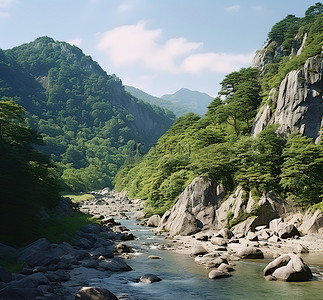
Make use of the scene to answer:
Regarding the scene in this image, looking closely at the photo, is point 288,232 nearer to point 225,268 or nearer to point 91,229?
point 225,268

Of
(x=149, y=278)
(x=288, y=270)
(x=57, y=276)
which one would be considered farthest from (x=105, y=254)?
(x=288, y=270)

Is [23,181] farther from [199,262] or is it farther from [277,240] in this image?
[277,240]

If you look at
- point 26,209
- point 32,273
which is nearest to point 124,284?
point 32,273

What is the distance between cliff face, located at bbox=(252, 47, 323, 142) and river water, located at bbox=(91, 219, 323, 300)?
25.2 meters

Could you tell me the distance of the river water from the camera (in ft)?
60.8

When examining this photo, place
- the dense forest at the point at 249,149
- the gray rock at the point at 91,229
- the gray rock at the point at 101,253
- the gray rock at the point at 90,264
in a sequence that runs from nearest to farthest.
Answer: the gray rock at the point at 90,264 < the gray rock at the point at 101,253 < the gray rock at the point at 91,229 < the dense forest at the point at 249,149

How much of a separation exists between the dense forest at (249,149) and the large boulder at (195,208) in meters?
1.88

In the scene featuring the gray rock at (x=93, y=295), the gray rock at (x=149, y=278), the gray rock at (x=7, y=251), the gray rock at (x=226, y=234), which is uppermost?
the gray rock at (x=7, y=251)

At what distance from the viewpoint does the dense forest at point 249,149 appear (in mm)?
41156

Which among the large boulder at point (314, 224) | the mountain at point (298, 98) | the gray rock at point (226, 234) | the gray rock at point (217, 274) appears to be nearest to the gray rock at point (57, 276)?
the gray rock at point (217, 274)

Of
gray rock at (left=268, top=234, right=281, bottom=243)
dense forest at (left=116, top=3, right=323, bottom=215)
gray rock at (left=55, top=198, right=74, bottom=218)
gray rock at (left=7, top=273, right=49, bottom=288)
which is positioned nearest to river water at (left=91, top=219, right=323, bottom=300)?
gray rock at (left=7, top=273, right=49, bottom=288)

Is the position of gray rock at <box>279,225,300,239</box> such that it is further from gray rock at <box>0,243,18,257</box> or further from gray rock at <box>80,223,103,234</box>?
gray rock at <box>0,243,18,257</box>

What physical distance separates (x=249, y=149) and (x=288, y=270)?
2590 cm

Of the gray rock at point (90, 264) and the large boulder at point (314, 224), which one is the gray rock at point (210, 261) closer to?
the gray rock at point (90, 264)
